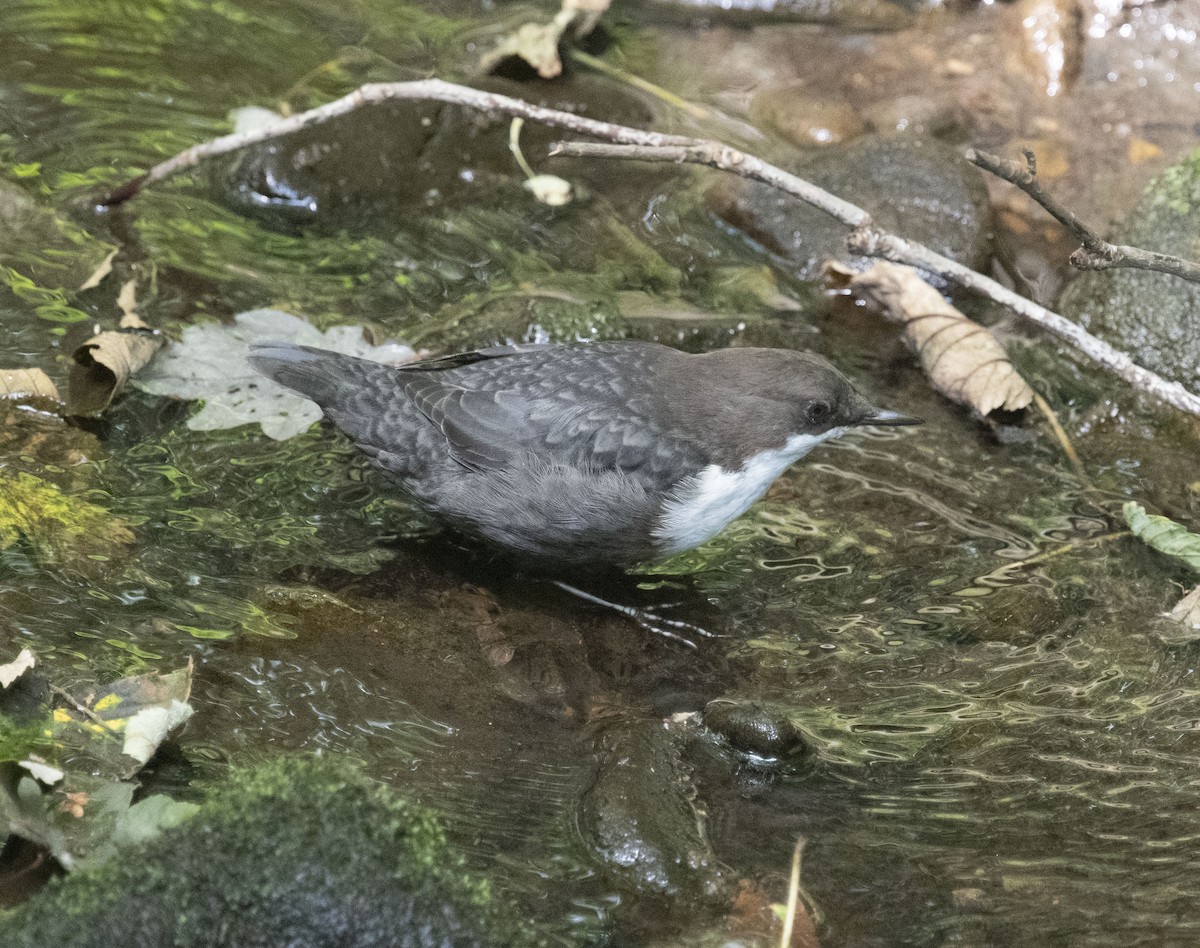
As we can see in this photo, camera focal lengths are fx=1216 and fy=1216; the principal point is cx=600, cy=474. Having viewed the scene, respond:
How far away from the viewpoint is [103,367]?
13.2 feet

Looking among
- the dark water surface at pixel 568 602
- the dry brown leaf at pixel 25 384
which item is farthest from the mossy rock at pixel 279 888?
the dry brown leaf at pixel 25 384

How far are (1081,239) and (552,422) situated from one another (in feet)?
5.04

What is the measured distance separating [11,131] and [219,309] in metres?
1.48

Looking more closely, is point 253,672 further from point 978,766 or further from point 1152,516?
point 1152,516

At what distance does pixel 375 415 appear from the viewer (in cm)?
379

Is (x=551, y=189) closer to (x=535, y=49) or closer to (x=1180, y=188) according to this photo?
(x=535, y=49)

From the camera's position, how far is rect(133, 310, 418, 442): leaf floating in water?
4039 millimetres

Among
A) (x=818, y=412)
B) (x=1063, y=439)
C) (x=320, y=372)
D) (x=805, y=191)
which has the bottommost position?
(x=1063, y=439)

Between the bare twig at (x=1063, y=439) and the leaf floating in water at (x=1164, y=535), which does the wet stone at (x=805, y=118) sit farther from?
the leaf floating in water at (x=1164, y=535)

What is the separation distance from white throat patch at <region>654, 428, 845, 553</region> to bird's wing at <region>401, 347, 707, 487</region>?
0.06 meters

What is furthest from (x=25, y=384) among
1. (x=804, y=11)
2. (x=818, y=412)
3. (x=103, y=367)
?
(x=804, y=11)

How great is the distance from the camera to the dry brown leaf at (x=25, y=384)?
12.7 ft

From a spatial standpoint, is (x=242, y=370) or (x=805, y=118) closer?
(x=242, y=370)

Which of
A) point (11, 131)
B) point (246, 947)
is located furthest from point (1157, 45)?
point (246, 947)
